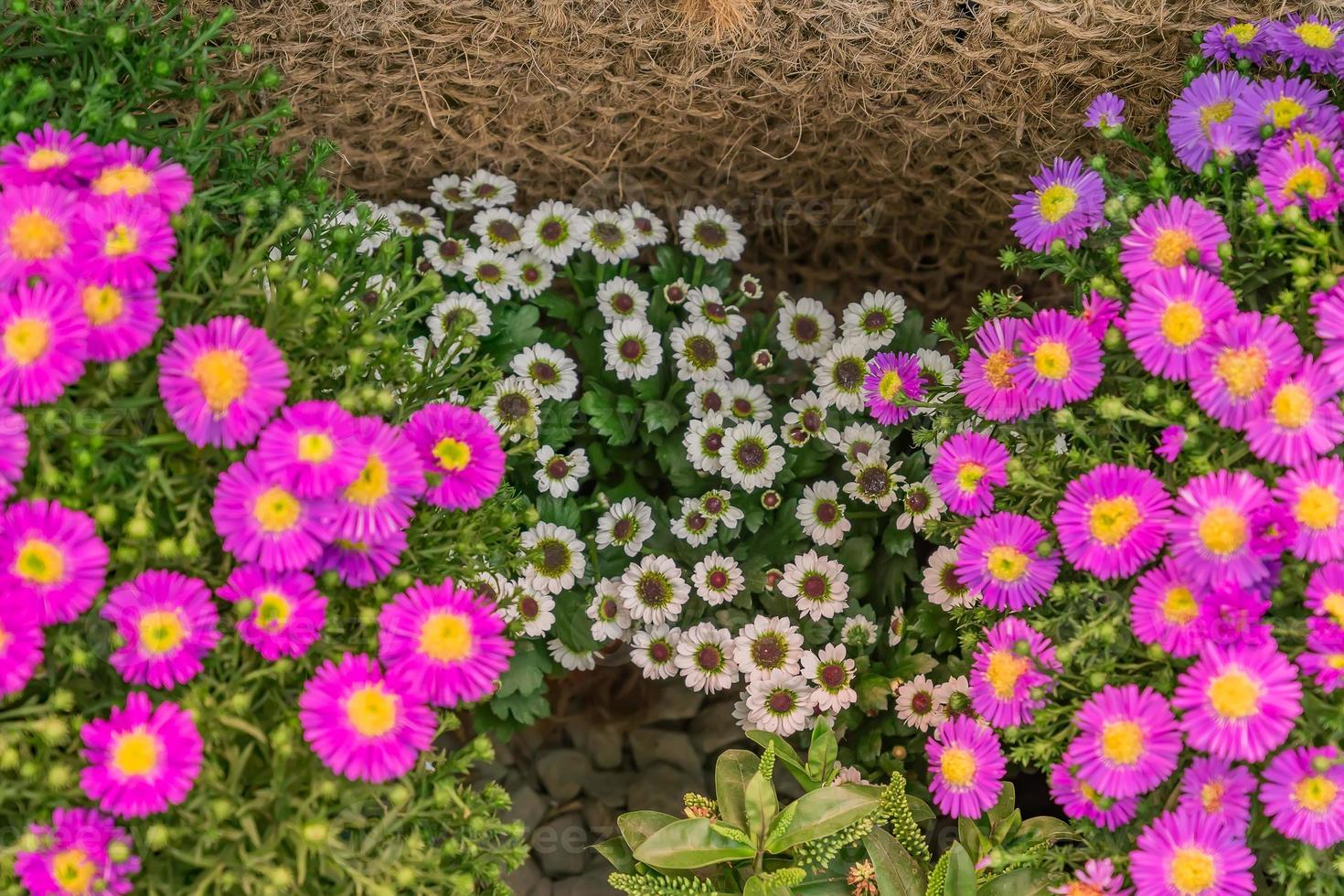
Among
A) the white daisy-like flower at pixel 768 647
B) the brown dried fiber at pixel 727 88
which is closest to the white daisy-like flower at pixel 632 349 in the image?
the brown dried fiber at pixel 727 88

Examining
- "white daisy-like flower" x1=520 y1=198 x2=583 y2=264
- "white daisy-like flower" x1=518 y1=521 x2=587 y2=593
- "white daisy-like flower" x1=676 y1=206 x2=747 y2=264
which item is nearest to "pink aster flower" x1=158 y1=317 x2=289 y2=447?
"white daisy-like flower" x1=518 y1=521 x2=587 y2=593

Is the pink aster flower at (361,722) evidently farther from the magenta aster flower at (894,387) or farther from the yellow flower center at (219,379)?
the magenta aster flower at (894,387)

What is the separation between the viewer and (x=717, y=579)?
1435mm

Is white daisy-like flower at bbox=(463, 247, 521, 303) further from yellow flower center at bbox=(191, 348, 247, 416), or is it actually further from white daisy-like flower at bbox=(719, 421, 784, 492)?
yellow flower center at bbox=(191, 348, 247, 416)

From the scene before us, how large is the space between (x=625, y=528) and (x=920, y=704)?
0.42m

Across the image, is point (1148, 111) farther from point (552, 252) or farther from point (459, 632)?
point (459, 632)

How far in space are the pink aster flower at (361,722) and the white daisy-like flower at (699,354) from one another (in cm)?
73

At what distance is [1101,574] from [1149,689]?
99 mm

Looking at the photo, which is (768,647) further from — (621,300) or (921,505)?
(621,300)

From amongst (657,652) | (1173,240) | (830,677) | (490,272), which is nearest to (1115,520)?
(1173,240)

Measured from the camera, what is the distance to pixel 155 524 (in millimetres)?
865

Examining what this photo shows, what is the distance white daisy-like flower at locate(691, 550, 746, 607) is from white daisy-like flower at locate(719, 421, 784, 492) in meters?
0.10

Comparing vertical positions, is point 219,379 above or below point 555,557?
below

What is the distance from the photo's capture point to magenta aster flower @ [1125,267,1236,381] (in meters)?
0.93
